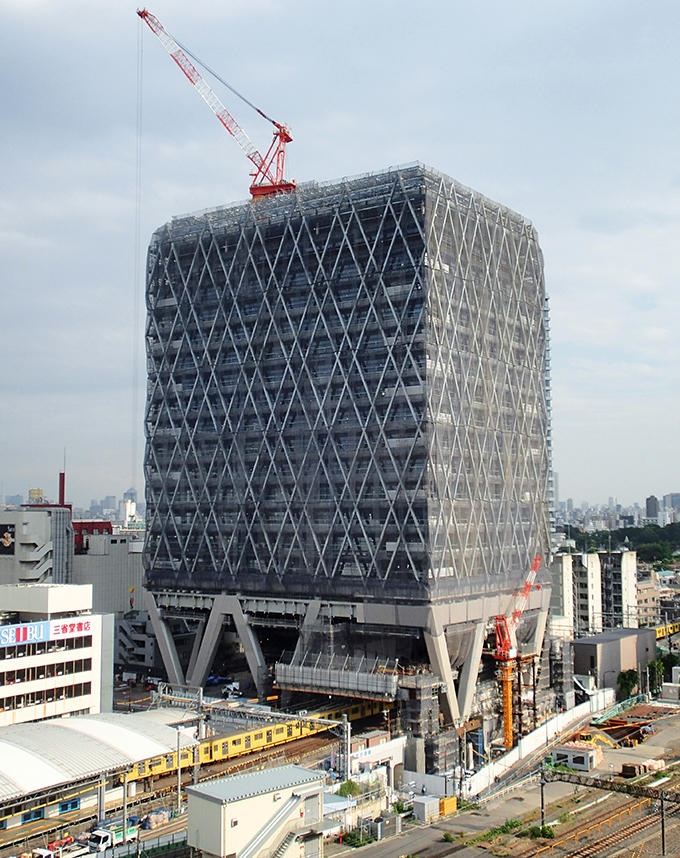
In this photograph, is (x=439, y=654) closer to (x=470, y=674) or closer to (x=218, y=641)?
(x=470, y=674)

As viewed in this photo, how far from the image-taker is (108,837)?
6134cm

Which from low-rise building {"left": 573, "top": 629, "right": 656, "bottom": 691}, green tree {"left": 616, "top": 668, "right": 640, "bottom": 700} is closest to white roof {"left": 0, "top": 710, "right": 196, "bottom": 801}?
low-rise building {"left": 573, "top": 629, "right": 656, "bottom": 691}

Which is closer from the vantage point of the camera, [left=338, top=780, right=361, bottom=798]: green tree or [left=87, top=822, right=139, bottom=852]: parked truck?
[left=87, top=822, right=139, bottom=852]: parked truck

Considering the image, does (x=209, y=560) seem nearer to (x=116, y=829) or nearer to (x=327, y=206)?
(x=327, y=206)

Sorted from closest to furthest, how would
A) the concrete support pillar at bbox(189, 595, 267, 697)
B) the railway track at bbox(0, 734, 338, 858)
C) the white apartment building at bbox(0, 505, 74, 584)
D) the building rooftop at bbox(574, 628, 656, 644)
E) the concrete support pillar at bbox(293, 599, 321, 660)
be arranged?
the railway track at bbox(0, 734, 338, 858), the concrete support pillar at bbox(293, 599, 321, 660), the concrete support pillar at bbox(189, 595, 267, 697), the white apartment building at bbox(0, 505, 74, 584), the building rooftop at bbox(574, 628, 656, 644)

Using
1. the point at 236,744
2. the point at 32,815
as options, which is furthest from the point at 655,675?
the point at 32,815

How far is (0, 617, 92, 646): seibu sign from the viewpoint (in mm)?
86550

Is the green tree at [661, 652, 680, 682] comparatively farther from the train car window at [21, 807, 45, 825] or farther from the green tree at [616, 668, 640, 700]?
the train car window at [21, 807, 45, 825]

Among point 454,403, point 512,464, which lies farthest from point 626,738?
point 454,403

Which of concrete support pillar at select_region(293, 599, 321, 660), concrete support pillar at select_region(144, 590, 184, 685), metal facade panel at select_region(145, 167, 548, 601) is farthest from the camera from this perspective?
concrete support pillar at select_region(144, 590, 184, 685)

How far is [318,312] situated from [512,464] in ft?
102

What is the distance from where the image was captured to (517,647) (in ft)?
390

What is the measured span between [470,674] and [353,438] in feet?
96.2

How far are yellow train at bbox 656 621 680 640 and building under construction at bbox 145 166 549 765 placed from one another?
5640cm
